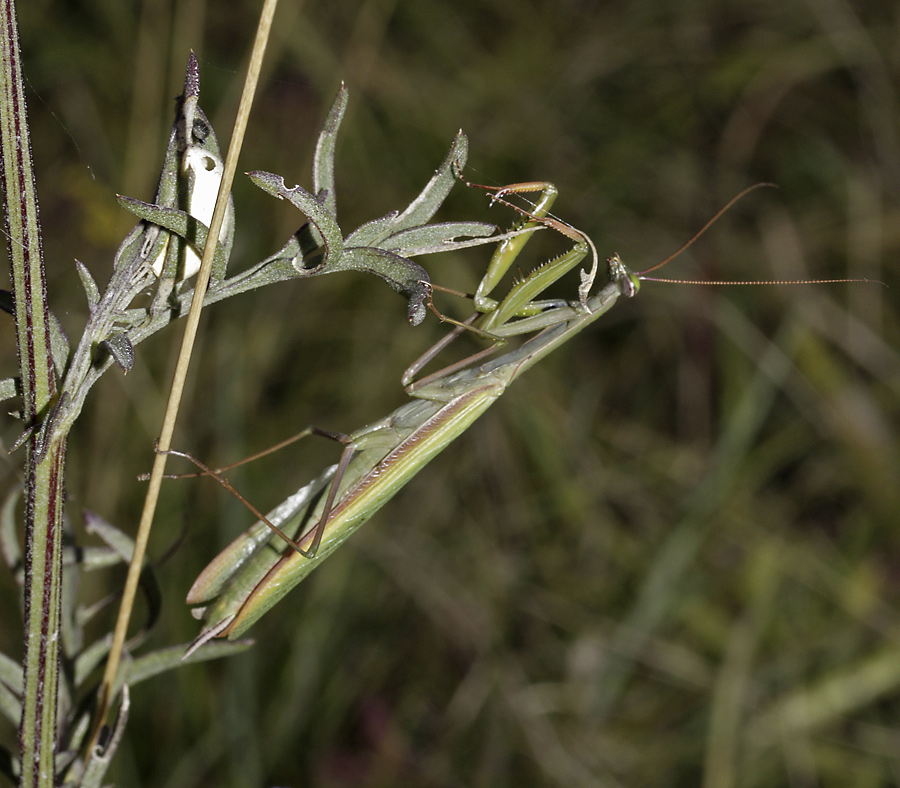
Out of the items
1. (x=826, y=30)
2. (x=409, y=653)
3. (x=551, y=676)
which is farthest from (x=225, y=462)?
(x=826, y=30)

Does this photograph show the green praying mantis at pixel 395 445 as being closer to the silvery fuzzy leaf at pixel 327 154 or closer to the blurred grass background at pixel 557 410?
the silvery fuzzy leaf at pixel 327 154

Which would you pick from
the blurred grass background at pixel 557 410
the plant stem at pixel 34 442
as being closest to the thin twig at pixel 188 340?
the plant stem at pixel 34 442

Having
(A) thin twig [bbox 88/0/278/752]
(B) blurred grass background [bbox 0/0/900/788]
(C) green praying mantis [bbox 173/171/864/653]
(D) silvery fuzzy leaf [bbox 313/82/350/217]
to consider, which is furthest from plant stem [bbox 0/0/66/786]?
(B) blurred grass background [bbox 0/0/900/788]

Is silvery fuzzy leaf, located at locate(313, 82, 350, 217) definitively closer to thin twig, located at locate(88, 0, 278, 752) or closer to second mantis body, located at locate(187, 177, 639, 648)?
thin twig, located at locate(88, 0, 278, 752)

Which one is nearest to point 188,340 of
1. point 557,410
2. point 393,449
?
point 393,449

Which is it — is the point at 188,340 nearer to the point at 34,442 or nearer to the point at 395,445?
the point at 34,442
